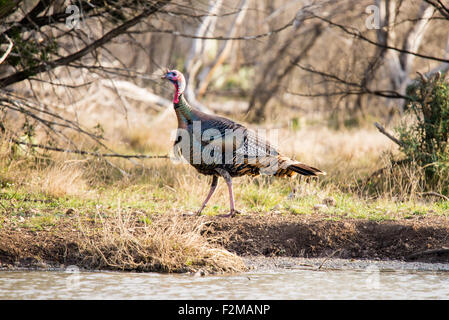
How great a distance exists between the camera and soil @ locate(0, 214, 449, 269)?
6.82 metres

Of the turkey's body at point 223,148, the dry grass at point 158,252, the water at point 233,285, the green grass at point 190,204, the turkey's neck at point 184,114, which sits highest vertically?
the turkey's neck at point 184,114

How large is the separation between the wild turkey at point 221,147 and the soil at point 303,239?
56 cm

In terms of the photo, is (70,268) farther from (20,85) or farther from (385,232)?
(20,85)

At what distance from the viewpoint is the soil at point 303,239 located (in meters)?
6.82

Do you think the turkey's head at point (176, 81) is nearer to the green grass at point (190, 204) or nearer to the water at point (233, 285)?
the green grass at point (190, 204)

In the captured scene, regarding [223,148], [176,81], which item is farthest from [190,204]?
[176,81]

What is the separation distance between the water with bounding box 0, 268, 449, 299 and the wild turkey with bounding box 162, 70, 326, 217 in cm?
145

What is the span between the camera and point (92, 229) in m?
7.14

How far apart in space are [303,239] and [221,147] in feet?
4.48

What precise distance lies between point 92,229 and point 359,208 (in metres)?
3.46

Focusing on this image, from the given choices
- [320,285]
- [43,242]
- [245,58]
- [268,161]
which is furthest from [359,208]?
[245,58]

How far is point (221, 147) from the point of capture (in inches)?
292

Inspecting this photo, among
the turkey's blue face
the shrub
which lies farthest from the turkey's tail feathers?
the shrub

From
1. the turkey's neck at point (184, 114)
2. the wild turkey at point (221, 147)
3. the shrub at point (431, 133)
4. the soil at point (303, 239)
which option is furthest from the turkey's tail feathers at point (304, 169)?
the shrub at point (431, 133)
